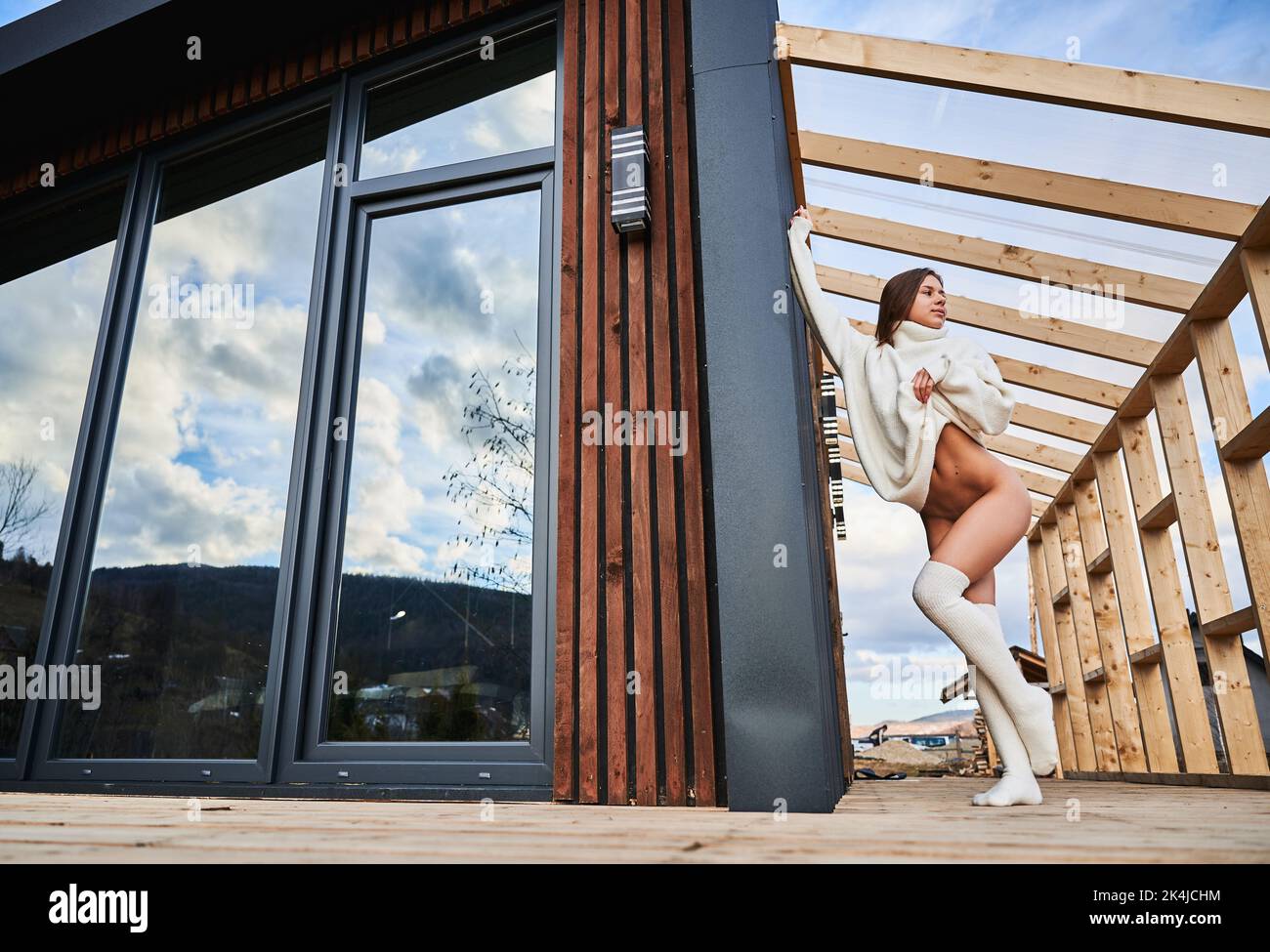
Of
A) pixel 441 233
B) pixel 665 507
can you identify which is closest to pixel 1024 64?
pixel 665 507

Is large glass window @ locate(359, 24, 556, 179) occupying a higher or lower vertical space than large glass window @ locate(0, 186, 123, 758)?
higher

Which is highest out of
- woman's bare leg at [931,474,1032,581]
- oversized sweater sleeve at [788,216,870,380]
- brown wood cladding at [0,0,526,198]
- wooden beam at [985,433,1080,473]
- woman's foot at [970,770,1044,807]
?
brown wood cladding at [0,0,526,198]

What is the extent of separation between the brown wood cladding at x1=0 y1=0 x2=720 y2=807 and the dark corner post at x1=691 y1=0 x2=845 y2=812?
26cm

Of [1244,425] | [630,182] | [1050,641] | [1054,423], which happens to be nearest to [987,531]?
[630,182]

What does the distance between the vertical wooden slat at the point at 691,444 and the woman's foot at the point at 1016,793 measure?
0.73 meters

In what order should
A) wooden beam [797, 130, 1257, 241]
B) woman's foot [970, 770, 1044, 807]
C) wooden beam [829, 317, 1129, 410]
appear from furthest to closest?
wooden beam [829, 317, 1129, 410] < wooden beam [797, 130, 1257, 241] < woman's foot [970, 770, 1044, 807]

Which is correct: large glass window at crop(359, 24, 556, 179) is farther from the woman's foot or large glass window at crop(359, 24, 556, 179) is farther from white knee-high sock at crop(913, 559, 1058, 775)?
the woman's foot

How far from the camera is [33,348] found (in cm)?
441

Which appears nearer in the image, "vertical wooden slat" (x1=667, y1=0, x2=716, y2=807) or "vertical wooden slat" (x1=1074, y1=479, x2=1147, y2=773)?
"vertical wooden slat" (x1=667, y1=0, x2=716, y2=807)

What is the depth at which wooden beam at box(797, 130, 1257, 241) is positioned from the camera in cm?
343

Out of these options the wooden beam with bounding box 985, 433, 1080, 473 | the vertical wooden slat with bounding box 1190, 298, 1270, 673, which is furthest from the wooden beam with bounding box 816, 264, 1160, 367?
the wooden beam with bounding box 985, 433, 1080, 473

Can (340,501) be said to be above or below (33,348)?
below
